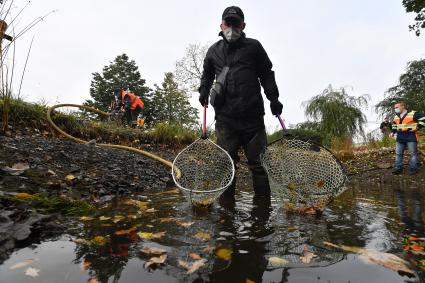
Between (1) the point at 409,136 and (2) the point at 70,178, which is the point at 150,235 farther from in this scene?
(1) the point at 409,136

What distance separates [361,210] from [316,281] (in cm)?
205

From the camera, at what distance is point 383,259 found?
1.62 metres

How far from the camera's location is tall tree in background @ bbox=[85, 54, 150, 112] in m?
40.4

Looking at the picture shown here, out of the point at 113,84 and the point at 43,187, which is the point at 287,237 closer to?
the point at 43,187

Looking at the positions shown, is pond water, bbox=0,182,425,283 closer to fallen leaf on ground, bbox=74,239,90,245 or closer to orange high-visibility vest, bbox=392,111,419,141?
fallen leaf on ground, bbox=74,239,90,245

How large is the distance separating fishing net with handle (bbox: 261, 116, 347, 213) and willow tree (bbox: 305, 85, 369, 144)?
1526 centimetres

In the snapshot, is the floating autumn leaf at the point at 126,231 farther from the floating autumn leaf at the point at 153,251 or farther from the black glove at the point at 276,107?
the black glove at the point at 276,107

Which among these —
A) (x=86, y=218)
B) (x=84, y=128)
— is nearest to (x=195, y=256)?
(x=86, y=218)

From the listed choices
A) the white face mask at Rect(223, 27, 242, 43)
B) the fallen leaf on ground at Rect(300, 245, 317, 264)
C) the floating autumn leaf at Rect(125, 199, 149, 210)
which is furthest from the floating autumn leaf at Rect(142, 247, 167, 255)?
the white face mask at Rect(223, 27, 242, 43)

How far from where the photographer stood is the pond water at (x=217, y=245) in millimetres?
1401

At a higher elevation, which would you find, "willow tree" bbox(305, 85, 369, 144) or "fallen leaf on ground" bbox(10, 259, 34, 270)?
"willow tree" bbox(305, 85, 369, 144)

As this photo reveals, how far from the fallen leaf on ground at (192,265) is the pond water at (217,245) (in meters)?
0.02

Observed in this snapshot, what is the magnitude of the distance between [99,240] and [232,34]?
240cm

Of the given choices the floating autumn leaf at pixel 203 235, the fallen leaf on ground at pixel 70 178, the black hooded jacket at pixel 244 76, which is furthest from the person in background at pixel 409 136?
the fallen leaf on ground at pixel 70 178
